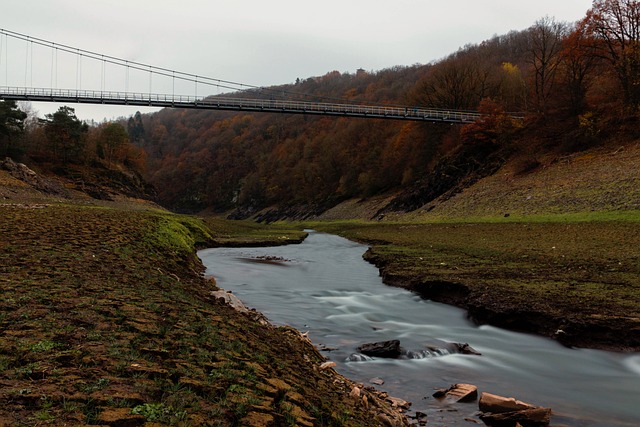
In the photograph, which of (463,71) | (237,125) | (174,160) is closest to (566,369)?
(463,71)

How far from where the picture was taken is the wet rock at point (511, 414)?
18.9ft

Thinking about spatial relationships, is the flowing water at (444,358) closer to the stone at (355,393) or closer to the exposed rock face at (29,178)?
the stone at (355,393)

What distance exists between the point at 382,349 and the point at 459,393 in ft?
7.57

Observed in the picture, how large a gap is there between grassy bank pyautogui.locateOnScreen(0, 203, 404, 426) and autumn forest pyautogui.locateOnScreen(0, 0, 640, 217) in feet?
149

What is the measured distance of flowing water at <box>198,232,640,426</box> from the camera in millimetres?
6848

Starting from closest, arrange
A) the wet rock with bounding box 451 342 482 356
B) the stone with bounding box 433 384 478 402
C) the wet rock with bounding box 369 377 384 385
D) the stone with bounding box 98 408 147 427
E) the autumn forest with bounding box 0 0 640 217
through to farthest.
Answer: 1. the stone with bounding box 98 408 147 427
2. the stone with bounding box 433 384 478 402
3. the wet rock with bounding box 369 377 384 385
4. the wet rock with bounding box 451 342 482 356
5. the autumn forest with bounding box 0 0 640 217

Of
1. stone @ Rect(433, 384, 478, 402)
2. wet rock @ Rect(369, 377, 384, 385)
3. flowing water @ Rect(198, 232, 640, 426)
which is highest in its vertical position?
stone @ Rect(433, 384, 478, 402)

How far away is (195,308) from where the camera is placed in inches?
307

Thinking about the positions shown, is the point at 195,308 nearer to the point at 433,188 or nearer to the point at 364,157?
the point at 433,188

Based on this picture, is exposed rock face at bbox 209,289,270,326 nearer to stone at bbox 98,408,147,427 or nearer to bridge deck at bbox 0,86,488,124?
stone at bbox 98,408,147,427

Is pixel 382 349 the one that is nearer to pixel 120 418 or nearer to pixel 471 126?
pixel 120 418

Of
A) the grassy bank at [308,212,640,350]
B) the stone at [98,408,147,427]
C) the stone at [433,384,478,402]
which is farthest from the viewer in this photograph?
the grassy bank at [308,212,640,350]

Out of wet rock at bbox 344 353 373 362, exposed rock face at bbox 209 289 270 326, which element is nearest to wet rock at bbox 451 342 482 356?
wet rock at bbox 344 353 373 362

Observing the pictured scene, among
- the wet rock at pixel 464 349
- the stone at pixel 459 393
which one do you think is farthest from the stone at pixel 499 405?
the wet rock at pixel 464 349
